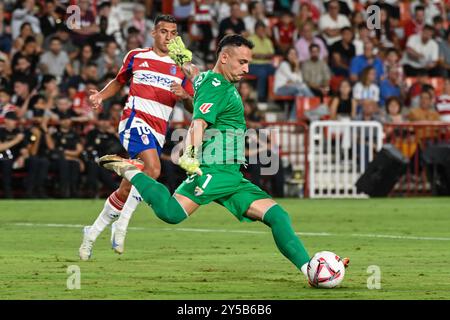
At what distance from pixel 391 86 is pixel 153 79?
15650 mm

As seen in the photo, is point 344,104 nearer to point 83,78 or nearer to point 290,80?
point 290,80

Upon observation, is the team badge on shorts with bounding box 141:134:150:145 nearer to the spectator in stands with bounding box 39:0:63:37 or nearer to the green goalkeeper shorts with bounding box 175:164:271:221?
the green goalkeeper shorts with bounding box 175:164:271:221

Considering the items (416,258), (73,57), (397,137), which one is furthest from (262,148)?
(416,258)

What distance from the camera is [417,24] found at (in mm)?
32656

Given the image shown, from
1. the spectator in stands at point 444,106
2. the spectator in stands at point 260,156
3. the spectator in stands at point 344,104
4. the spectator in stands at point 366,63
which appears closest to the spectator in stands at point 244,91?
the spectator in stands at point 260,156

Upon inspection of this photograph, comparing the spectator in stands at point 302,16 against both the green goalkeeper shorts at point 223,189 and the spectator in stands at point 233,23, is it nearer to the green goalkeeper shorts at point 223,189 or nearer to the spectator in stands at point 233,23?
the spectator in stands at point 233,23

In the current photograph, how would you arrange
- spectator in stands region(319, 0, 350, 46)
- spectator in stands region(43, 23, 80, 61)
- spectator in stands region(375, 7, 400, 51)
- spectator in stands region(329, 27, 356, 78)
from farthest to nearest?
1. spectator in stands region(375, 7, 400, 51)
2. spectator in stands region(319, 0, 350, 46)
3. spectator in stands region(329, 27, 356, 78)
4. spectator in stands region(43, 23, 80, 61)

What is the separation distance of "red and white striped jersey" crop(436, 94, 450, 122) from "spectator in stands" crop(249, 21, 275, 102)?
4039 millimetres

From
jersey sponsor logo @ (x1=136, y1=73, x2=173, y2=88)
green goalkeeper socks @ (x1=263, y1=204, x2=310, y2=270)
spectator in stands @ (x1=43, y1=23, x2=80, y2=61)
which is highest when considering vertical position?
spectator in stands @ (x1=43, y1=23, x2=80, y2=61)

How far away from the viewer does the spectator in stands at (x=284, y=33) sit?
3055 cm

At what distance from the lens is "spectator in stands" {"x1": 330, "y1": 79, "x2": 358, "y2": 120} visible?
92.0 ft

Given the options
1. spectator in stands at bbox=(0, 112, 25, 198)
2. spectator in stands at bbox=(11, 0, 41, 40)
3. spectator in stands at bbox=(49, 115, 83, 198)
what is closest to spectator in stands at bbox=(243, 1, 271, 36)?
spectator in stands at bbox=(11, 0, 41, 40)

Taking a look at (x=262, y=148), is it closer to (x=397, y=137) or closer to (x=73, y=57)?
(x=397, y=137)

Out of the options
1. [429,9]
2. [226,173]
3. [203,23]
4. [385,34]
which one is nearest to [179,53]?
[226,173]
